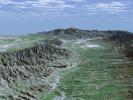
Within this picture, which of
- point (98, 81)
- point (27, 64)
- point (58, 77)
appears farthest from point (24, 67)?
point (98, 81)

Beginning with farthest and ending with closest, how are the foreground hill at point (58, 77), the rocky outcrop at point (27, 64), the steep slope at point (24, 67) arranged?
the rocky outcrop at point (27, 64) → the steep slope at point (24, 67) → the foreground hill at point (58, 77)

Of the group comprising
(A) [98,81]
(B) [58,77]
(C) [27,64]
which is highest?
(C) [27,64]

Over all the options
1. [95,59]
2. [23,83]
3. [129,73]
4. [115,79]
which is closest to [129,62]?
[95,59]

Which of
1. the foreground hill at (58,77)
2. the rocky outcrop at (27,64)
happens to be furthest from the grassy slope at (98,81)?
the rocky outcrop at (27,64)

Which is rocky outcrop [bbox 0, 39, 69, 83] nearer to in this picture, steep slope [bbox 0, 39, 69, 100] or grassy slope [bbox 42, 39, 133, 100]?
steep slope [bbox 0, 39, 69, 100]

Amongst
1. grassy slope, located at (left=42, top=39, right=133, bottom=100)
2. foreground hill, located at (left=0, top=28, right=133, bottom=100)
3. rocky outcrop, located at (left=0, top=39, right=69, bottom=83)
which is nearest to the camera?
foreground hill, located at (left=0, top=28, right=133, bottom=100)

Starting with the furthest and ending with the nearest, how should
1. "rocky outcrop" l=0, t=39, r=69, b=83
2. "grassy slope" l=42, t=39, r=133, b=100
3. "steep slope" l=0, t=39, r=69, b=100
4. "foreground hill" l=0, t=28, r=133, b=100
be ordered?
"rocky outcrop" l=0, t=39, r=69, b=83, "steep slope" l=0, t=39, r=69, b=100, "grassy slope" l=42, t=39, r=133, b=100, "foreground hill" l=0, t=28, r=133, b=100

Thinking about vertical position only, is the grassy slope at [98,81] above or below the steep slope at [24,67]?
below

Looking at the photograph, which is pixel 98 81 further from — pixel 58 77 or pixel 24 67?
pixel 24 67

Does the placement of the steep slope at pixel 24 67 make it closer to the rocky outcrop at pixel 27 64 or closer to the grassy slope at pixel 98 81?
the rocky outcrop at pixel 27 64

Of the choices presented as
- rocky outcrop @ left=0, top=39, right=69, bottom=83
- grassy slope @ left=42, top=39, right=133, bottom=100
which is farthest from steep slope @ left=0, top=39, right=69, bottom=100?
grassy slope @ left=42, top=39, right=133, bottom=100

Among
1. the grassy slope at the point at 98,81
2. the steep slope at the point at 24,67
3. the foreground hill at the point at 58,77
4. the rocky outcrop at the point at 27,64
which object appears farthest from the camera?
the rocky outcrop at the point at 27,64
